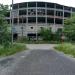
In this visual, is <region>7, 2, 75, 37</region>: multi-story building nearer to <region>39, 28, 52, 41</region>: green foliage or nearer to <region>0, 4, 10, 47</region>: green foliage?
<region>39, 28, 52, 41</region>: green foliage

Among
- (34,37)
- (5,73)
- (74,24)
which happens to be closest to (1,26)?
(5,73)

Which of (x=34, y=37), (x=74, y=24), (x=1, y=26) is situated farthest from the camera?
(x=34, y=37)

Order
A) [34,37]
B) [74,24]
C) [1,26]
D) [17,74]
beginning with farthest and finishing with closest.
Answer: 1. [34,37]
2. [74,24]
3. [1,26]
4. [17,74]

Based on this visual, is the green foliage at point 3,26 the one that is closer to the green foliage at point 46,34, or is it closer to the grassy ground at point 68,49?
the grassy ground at point 68,49

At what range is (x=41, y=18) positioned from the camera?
125 meters

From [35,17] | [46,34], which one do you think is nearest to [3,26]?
[46,34]

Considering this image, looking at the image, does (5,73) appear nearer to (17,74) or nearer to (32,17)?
(17,74)

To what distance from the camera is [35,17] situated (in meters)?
125

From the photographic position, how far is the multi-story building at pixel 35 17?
12438cm

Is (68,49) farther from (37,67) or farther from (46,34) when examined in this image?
(46,34)

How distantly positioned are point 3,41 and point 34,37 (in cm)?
8380

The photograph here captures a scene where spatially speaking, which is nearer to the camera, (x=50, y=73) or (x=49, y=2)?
(x=50, y=73)

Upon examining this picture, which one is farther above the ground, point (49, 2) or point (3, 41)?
point (49, 2)

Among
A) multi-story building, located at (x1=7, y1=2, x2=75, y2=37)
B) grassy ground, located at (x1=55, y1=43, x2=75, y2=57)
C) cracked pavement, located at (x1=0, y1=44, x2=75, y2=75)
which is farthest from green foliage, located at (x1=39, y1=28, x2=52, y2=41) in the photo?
cracked pavement, located at (x1=0, y1=44, x2=75, y2=75)
